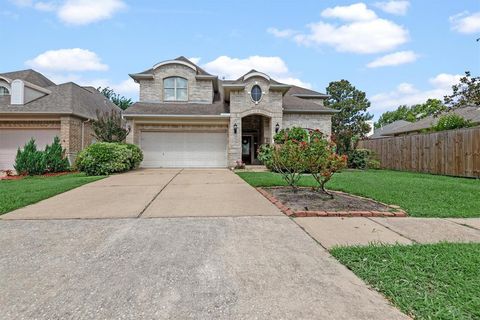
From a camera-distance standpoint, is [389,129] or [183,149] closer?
[183,149]

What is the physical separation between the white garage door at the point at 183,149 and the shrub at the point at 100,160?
12.5ft

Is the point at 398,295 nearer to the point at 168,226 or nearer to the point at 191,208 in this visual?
the point at 168,226

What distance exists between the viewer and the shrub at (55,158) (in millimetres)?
13453

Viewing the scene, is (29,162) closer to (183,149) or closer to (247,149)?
(183,149)

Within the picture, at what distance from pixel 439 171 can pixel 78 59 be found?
2989 cm

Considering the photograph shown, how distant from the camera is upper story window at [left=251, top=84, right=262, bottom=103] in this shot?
51.3 feet

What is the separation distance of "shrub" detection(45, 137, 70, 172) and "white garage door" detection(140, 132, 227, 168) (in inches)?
163

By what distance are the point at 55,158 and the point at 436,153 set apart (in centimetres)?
1924

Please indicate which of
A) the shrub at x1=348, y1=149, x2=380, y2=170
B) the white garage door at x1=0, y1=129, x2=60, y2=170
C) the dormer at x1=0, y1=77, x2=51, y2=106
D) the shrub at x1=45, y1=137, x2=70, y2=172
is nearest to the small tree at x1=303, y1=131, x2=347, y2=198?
the shrub at x1=348, y1=149, x2=380, y2=170

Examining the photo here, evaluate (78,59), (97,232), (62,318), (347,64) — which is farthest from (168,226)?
(78,59)

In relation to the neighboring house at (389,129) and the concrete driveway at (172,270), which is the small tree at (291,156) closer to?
the concrete driveway at (172,270)

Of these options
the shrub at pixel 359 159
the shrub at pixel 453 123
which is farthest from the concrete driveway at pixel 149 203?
the shrub at pixel 453 123

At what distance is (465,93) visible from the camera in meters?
8.13

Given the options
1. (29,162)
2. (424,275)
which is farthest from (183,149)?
(424,275)
